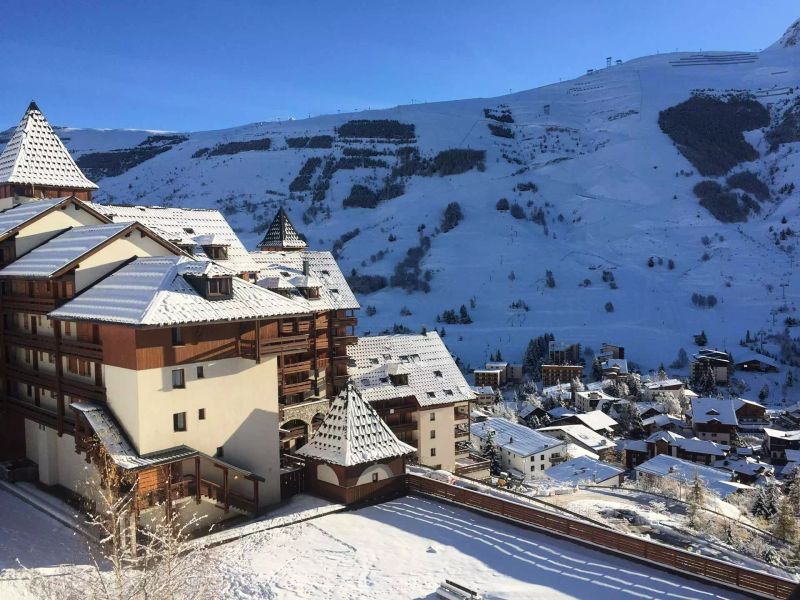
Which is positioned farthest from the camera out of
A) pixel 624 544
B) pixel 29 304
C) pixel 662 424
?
pixel 662 424

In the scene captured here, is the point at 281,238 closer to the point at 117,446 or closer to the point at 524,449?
the point at 117,446

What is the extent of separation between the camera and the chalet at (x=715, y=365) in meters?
85.6

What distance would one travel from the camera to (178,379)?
67.4 feet

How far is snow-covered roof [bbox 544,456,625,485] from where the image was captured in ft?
153

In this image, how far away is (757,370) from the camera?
88.4 metres

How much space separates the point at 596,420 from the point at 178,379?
58798 mm

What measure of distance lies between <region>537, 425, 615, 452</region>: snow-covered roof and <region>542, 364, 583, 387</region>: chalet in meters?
19.8

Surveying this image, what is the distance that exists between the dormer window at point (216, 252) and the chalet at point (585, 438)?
42501 mm

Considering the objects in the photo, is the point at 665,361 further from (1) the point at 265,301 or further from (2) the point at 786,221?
(1) the point at 265,301

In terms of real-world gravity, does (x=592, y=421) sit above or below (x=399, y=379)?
below

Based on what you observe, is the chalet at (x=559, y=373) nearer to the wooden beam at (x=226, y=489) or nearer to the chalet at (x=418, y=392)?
the chalet at (x=418, y=392)

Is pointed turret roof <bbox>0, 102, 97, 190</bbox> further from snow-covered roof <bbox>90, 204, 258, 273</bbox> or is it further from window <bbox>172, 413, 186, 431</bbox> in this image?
window <bbox>172, 413, 186, 431</bbox>

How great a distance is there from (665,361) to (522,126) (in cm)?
11752

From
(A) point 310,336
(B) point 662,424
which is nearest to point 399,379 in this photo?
(A) point 310,336
